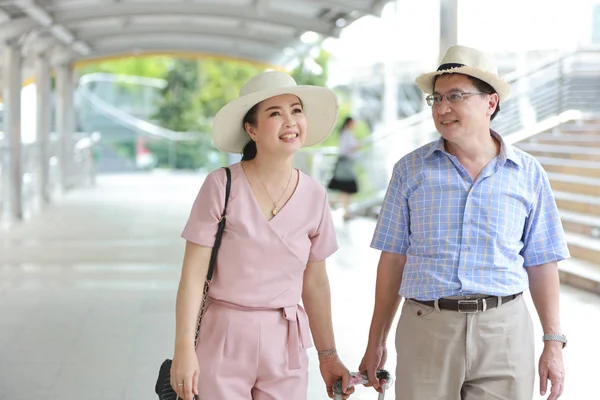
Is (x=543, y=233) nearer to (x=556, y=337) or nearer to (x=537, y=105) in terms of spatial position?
(x=556, y=337)

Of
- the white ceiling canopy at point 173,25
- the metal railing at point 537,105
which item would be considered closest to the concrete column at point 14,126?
the white ceiling canopy at point 173,25

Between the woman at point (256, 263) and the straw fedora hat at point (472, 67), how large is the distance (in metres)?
0.38

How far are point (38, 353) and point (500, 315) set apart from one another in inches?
139

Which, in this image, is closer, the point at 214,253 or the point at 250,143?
the point at 214,253

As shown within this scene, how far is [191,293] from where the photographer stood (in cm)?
236

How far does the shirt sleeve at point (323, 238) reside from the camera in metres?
2.52

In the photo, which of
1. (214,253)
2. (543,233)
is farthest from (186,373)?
(543,233)

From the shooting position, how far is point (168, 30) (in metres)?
13.0

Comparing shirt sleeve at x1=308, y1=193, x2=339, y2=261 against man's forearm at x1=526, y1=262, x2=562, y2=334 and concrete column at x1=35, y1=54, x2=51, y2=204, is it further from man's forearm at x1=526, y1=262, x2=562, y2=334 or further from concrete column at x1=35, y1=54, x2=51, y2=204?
concrete column at x1=35, y1=54, x2=51, y2=204

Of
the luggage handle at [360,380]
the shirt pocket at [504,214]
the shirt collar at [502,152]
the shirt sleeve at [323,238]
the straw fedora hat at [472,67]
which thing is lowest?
the luggage handle at [360,380]

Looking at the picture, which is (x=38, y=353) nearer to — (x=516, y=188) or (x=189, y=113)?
(x=516, y=188)

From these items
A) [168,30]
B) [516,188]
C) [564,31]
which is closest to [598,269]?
[516,188]

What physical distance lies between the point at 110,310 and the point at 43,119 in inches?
353

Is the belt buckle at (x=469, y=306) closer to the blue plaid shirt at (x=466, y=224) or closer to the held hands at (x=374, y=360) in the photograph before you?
the blue plaid shirt at (x=466, y=224)
